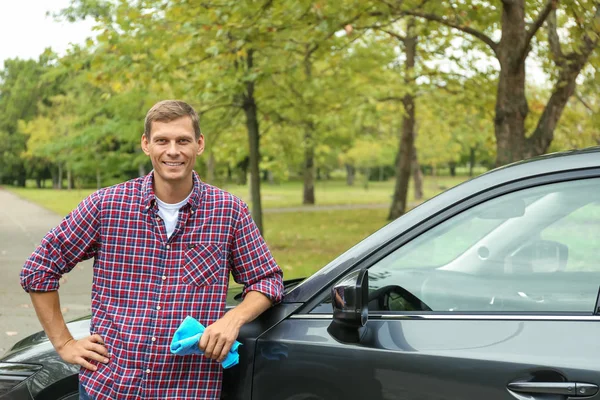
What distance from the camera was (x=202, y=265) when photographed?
2.59 metres

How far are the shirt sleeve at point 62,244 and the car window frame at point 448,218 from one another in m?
0.75

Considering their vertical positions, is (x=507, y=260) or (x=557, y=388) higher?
(x=507, y=260)

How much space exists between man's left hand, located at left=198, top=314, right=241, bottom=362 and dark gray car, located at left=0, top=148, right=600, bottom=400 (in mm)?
171

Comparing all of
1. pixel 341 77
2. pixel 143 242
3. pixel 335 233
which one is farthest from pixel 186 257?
pixel 335 233

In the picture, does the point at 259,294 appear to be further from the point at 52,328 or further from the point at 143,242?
the point at 52,328

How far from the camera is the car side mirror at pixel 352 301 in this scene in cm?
230

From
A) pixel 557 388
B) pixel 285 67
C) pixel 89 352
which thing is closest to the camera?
pixel 557 388

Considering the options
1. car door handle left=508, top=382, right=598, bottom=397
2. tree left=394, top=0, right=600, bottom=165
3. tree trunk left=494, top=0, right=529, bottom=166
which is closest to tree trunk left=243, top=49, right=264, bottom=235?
tree left=394, top=0, right=600, bottom=165

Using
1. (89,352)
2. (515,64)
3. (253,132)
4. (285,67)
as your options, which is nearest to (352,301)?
(89,352)

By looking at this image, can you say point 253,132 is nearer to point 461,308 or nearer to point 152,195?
point 152,195

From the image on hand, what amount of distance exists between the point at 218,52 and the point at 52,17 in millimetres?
8419

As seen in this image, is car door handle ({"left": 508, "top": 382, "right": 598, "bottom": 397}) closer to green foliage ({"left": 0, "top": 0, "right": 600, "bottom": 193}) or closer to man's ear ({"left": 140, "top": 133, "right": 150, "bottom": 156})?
man's ear ({"left": 140, "top": 133, "right": 150, "bottom": 156})

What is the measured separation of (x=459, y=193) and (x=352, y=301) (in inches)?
19.6

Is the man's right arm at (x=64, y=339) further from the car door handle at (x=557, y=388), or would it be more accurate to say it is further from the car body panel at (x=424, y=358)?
the car door handle at (x=557, y=388)
